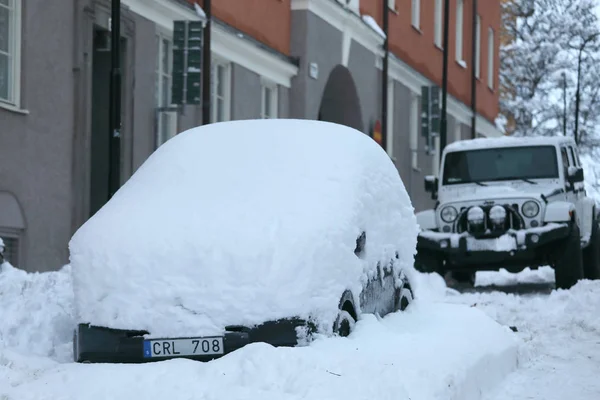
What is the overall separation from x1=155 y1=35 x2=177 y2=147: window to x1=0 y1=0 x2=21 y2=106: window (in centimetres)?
391

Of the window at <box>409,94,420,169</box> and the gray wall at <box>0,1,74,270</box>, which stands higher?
the window at <box>409,94,420,169</box>

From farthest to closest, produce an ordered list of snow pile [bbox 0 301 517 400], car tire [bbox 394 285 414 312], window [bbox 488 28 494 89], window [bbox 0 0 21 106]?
window [bbox 488 28 494 89]
window [bbox 0 0 21 106]
car tire [bbox 394 285 414 312]
snow pile [bbox 0 301 517 400]

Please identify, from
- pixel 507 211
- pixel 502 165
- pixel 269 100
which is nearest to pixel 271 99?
pixel 269 100

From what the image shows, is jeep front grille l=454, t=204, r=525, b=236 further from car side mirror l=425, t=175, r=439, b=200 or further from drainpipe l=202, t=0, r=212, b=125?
drainpipe l=202, t=0, r=212, b=125

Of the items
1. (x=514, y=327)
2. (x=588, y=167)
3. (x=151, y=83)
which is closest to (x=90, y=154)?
(x=151, y=83)

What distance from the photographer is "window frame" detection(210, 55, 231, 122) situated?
19375 millimetres

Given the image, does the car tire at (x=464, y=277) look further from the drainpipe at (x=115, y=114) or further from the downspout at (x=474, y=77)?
the downspout at (x=474, y=77)

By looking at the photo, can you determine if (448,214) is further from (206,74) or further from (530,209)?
(206,74)

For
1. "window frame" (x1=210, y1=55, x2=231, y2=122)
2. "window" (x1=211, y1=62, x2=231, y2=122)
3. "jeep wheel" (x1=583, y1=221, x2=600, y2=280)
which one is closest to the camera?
"jeep wheel" (x1=583, y1=221, x2=600, y2=280)

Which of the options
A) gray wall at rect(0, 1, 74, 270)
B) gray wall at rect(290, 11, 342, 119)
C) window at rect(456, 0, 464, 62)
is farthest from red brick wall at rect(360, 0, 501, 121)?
gray wall at rect(0, 1, 74, 270)

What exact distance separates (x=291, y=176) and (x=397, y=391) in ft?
7.43

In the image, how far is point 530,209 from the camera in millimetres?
16516

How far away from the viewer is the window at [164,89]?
17656 millimetres

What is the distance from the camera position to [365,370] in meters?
6.86
